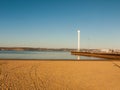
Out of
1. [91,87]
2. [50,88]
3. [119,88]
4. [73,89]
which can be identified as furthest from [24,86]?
[119,88]

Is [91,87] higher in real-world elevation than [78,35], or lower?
lower

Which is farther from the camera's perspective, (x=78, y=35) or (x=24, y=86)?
(x=78, y=35)

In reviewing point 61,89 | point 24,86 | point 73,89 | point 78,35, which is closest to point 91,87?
point 73,89

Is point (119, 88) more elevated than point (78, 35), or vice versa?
point (78, 35)

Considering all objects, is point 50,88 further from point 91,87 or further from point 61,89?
point 91,87

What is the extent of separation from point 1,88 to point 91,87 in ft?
14.1

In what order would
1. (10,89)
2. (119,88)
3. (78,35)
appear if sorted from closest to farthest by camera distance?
(10,89) → (119,88) → (78,35)

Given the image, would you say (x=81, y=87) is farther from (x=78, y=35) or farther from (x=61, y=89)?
(x=78, y=35)

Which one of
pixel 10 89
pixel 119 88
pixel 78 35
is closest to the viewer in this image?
pixel 10 89

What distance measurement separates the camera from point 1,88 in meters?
7.98

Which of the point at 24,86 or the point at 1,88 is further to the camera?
the point at 24,86

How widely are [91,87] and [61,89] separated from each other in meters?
1.63

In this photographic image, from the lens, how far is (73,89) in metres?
8.29

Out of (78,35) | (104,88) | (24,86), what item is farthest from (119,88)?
(78,35)
